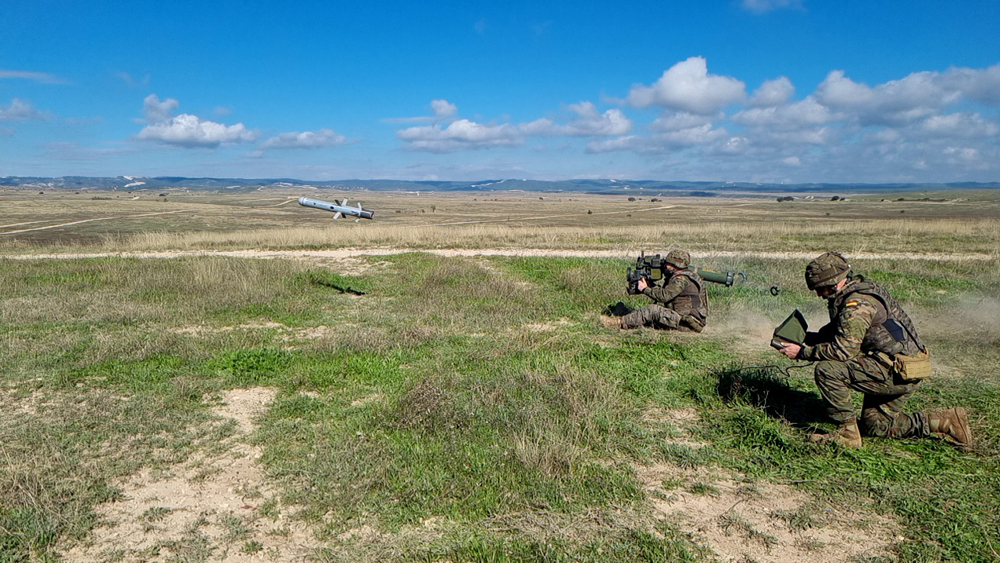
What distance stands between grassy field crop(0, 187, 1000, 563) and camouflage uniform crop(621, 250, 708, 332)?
400 mm

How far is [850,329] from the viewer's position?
5.37 metres

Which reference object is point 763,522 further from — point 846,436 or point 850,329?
point 850,329

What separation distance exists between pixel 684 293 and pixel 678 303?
204 mm

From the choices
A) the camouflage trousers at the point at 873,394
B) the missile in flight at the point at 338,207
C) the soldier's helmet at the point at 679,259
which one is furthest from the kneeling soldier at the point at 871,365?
the missile in flight at the point at 338,207

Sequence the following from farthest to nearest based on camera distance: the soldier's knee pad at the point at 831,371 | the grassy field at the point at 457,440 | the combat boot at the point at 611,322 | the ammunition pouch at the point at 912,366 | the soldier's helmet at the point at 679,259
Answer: the combat boot at the point at 611,322 < the soldier's helmet at the point at 679,259 < the soldier's knee pad at the point at 831,371 < the ammunition pouch at the point at 912,366 < the grassy field at the point at 457,440

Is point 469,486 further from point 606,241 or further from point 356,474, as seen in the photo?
point 606,241

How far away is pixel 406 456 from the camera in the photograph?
200 inches

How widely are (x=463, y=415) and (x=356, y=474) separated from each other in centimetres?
136

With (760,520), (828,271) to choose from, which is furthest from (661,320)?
(760,520)

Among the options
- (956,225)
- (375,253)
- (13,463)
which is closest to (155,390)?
(13,463)

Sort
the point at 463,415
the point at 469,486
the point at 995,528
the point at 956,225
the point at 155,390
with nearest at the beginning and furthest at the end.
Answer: the point at 995,528
the point at 469,486
the point at 463,415
the point at 155,390
the point at 956,225

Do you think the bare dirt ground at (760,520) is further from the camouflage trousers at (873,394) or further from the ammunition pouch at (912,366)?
the ammunition pouch at (912,366)

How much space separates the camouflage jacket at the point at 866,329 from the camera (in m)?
5.26

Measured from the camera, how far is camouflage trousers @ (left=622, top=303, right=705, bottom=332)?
977 cm
